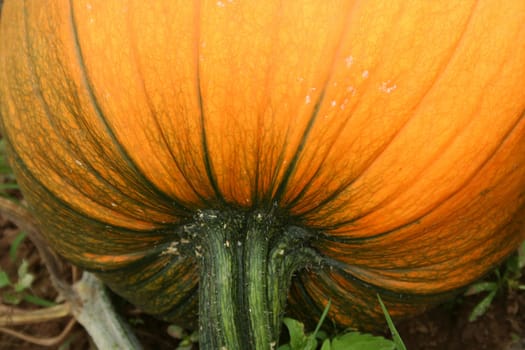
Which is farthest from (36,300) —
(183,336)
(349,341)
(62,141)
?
(349,341)

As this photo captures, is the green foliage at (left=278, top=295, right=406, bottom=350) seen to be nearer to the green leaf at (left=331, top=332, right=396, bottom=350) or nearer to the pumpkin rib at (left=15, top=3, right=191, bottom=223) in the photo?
the green leaf at (left=331, top=332, right=396, bottom=350)

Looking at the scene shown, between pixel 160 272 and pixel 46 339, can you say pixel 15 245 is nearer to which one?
pixel 46 339

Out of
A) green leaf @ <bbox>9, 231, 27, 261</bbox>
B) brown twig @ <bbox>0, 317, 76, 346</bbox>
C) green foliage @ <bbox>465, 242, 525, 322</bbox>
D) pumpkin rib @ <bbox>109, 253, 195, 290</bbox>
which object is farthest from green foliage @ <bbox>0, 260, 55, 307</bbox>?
green foliage @ <bbox>465, 242, 525, 322</bbox>

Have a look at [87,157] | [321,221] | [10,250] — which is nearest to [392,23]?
[321,221]

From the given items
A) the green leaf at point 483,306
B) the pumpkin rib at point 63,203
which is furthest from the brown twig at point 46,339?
the green leaf at point 483,306

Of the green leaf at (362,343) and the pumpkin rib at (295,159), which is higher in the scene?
the pumpkin rib at (295,159)

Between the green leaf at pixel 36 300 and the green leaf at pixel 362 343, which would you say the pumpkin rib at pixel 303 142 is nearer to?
the green leaf at pixel 362 343

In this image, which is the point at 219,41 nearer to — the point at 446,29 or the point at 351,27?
the point at 351,27
